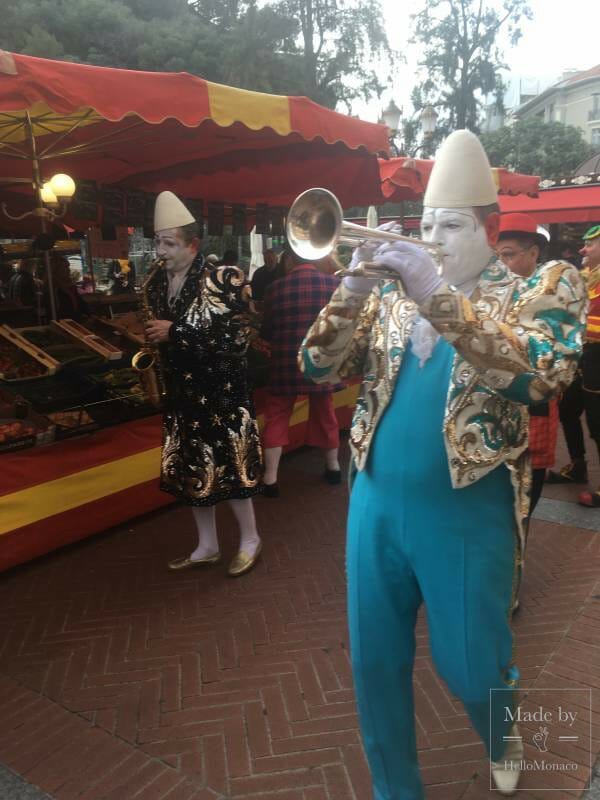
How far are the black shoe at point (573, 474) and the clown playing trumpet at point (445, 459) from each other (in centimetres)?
353

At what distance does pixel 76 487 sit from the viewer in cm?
390

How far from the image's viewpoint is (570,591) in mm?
3354

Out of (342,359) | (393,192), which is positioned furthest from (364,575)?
(393,192)

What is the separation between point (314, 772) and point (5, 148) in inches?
196

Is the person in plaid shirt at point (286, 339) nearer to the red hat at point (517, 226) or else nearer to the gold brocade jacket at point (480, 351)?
the red hat at point (517, 226)

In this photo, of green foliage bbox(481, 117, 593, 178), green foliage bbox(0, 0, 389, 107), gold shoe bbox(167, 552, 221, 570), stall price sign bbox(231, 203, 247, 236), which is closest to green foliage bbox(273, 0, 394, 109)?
green foliage bbox(0, 0, 389, 107)

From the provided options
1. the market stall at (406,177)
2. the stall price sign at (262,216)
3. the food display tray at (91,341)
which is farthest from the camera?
the stall price sign at (262,216)

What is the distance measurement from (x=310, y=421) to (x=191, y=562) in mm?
1868

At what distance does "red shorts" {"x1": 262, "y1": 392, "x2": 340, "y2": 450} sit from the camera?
4.90 metres

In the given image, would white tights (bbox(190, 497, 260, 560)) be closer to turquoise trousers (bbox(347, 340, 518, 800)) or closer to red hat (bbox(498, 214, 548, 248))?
turquoise trousers (bbox(347, 340, 518, 800))

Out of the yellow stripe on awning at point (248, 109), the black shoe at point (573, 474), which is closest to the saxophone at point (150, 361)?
the yellow stripe on awning at point (248, 109)

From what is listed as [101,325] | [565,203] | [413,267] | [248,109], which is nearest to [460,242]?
[413,267]

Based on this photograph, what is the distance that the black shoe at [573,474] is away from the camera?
195 inches

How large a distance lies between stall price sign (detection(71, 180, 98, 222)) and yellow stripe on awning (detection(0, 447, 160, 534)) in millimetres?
3232
